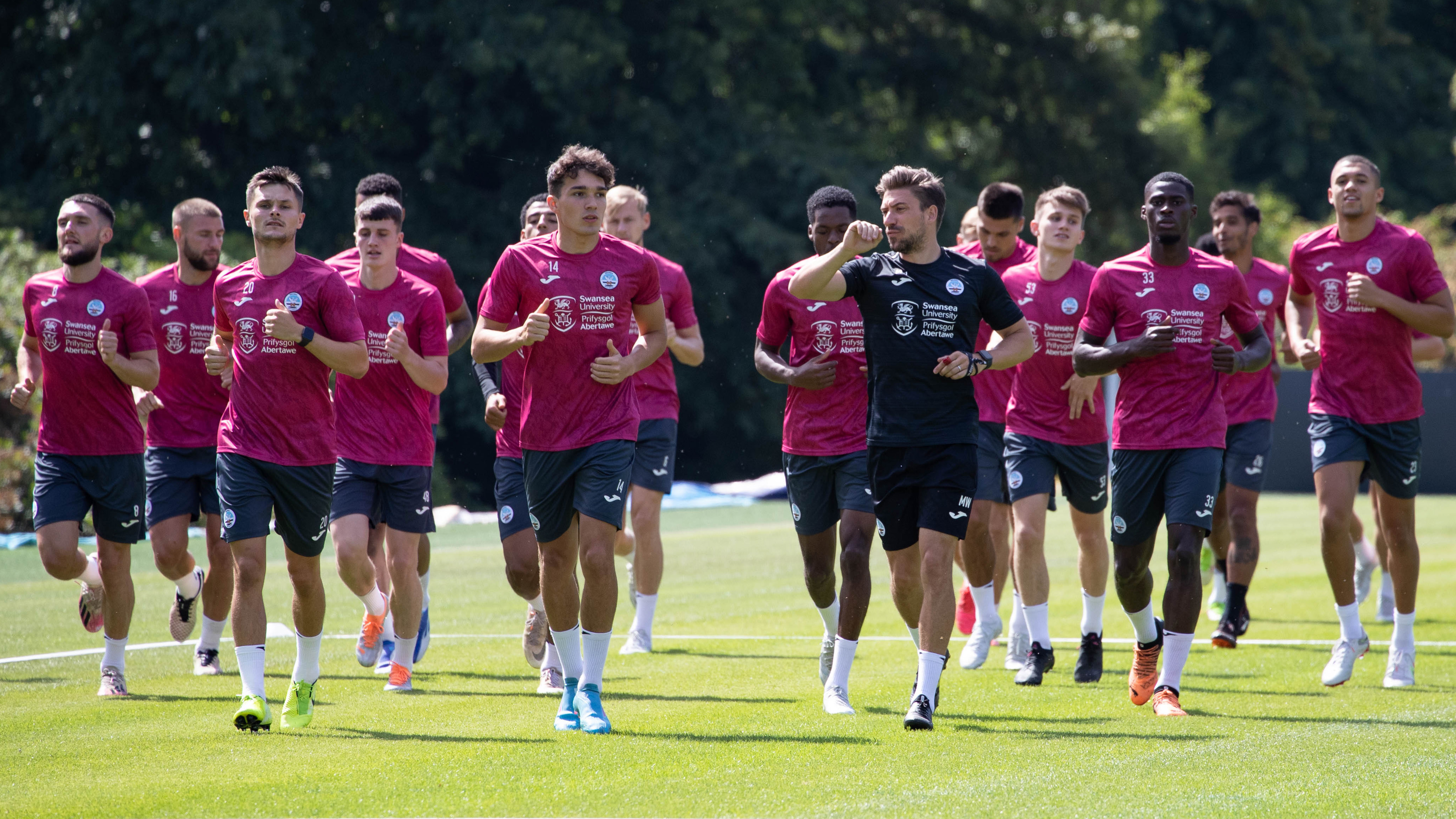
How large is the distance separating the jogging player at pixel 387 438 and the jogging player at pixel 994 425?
10.0ft

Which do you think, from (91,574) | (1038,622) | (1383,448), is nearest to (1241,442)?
(1383,448)

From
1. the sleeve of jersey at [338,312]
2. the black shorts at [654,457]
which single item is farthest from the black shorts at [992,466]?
the sleeve of jersey at [338,312]

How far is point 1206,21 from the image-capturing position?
4556cm

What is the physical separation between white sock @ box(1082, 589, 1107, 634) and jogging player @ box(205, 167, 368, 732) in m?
4.01

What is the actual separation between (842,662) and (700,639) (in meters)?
3.22

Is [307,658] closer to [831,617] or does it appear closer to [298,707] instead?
[298,707]

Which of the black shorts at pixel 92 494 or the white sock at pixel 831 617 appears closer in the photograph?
the white sock at pixel 831 617

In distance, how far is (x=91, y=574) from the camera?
31.0 ft

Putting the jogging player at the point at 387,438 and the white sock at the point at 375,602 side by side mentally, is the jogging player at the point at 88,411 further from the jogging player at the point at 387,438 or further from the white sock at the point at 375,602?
the white sock at the point at 375,602

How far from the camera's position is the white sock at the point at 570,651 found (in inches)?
290

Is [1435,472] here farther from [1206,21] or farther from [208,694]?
[208,694]

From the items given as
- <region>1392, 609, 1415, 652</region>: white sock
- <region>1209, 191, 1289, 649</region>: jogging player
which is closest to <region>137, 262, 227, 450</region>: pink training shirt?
<region>1209, 191, 1289, 649</region>: jogging player

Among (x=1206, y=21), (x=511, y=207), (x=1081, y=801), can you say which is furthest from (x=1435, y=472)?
(x=1081, y=801)

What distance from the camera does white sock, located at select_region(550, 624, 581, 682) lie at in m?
7.36
